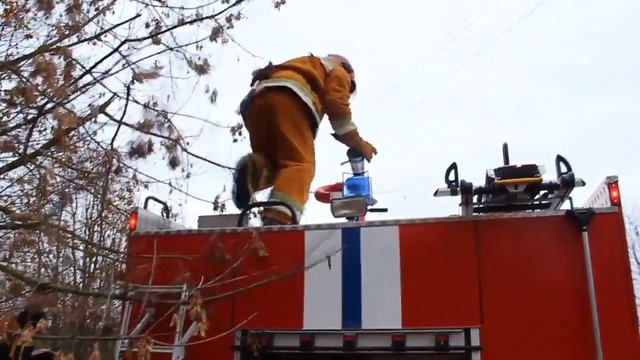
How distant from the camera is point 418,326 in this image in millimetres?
2910

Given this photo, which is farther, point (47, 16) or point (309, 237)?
point (47, 16)

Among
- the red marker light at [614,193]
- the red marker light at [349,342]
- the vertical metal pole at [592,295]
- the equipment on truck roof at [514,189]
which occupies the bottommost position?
the red marker light at [349,342]

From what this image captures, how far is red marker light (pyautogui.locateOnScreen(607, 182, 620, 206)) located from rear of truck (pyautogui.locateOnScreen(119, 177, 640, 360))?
11 mm

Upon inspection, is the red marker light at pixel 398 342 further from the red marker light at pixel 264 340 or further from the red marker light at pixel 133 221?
the red marker light at pixel 133 221

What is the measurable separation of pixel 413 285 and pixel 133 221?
163 centimetres

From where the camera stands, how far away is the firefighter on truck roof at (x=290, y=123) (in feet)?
13.6

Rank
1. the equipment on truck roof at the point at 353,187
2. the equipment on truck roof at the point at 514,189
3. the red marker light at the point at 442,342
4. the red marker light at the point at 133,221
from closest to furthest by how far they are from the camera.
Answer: the red marker light at the point at 442,342, the equipment on truck roof at the point at 514,189, the red marker light at the point at 133,221, the equipment on truck roof at the point at 353,187

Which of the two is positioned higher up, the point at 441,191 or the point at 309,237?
the point at 441,191

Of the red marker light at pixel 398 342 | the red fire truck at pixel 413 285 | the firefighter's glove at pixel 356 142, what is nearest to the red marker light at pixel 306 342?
the red fire truck at pixel 413 285

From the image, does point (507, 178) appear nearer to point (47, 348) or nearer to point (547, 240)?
point (547, 240)

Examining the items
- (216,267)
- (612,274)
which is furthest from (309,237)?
(612,274)

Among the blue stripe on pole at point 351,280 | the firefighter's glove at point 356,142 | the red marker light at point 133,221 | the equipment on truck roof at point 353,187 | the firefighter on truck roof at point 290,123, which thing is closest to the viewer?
the blue stripe on pole at point 351,280

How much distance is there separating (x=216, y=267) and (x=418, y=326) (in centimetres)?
105

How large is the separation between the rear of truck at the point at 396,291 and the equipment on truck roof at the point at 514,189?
0.36 m
